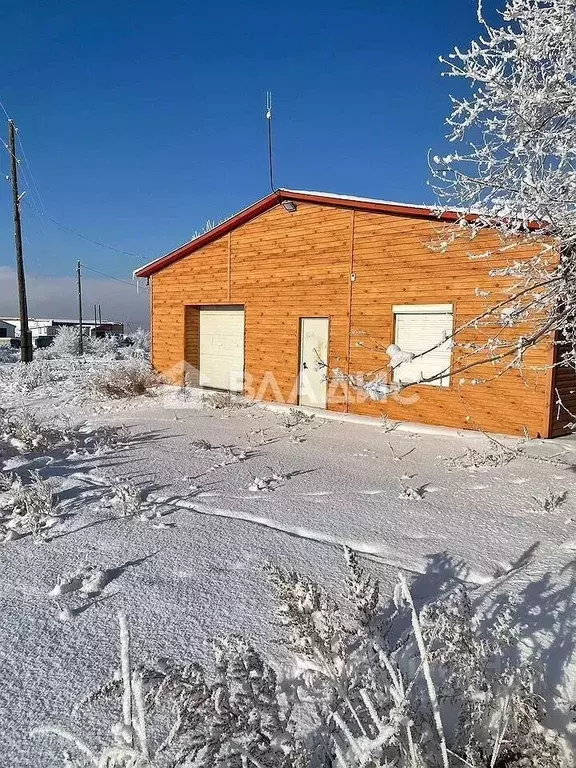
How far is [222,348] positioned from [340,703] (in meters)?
11.9

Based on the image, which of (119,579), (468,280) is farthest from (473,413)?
(119,579)

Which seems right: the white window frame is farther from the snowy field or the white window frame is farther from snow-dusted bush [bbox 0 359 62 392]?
snow-dusted bush [bbox 0 359 62 392]

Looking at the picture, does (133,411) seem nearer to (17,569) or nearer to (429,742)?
(17,569)

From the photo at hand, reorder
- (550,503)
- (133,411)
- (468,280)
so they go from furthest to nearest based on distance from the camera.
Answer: (133,411)
(468,280)
(550,503)

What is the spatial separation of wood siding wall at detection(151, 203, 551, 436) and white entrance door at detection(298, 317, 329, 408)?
199 millimetres

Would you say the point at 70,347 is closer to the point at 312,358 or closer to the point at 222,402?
the point at 222,402

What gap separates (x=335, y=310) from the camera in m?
10.6

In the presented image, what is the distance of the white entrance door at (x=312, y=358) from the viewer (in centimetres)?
1096

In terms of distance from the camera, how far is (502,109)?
3.02m

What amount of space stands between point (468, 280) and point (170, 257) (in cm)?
878

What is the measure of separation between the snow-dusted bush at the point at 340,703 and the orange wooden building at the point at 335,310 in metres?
4.57

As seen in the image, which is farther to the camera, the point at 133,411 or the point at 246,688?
the point at 133,411

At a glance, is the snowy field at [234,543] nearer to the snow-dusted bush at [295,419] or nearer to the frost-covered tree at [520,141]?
the snow-dusted bush at [295,419]

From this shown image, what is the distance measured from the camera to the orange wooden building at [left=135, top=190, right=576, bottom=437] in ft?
28.0
